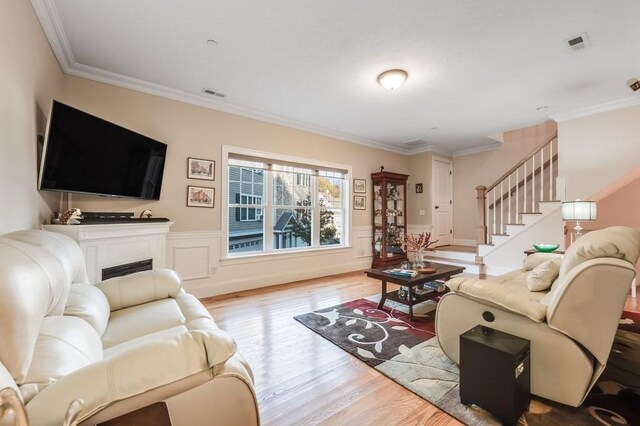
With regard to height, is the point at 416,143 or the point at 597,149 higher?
the point at 416,143

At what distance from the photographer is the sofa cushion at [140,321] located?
1.50 metres

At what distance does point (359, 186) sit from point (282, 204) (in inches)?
67.7

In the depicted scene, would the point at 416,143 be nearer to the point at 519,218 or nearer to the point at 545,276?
the point at 519,218

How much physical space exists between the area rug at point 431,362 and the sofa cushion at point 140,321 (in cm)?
135

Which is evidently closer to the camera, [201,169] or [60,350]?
[60,350]

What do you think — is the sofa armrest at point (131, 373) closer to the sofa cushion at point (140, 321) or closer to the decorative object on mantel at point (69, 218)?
the sofa cushion at point (140, 321)

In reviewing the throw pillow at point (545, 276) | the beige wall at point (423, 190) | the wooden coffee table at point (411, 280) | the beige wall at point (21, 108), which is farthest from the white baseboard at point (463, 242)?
the beige wall at point (21, 108)

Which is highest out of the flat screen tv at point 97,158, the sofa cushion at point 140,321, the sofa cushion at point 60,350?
the flat screen tv at point 97,158

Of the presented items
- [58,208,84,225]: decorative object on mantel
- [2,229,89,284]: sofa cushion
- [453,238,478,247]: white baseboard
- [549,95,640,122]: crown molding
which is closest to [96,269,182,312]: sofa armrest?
[2,229,89,284]: sofa cushion

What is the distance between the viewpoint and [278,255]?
4422mm

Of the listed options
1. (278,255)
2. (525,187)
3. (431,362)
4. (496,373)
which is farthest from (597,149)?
(278,255)

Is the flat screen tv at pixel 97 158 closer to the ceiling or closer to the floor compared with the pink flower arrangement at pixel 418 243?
closer to the ceiling

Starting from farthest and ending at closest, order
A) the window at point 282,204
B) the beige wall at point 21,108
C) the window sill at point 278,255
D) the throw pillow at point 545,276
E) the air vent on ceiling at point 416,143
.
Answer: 1. the air vent on ceiling at point 416,143
2. the window at point 282,204
3. the window sill at point 278,255
4. the throw pillow at point 545,276
5. the beige wall at point 21,108

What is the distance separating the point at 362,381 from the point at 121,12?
3250 mm
